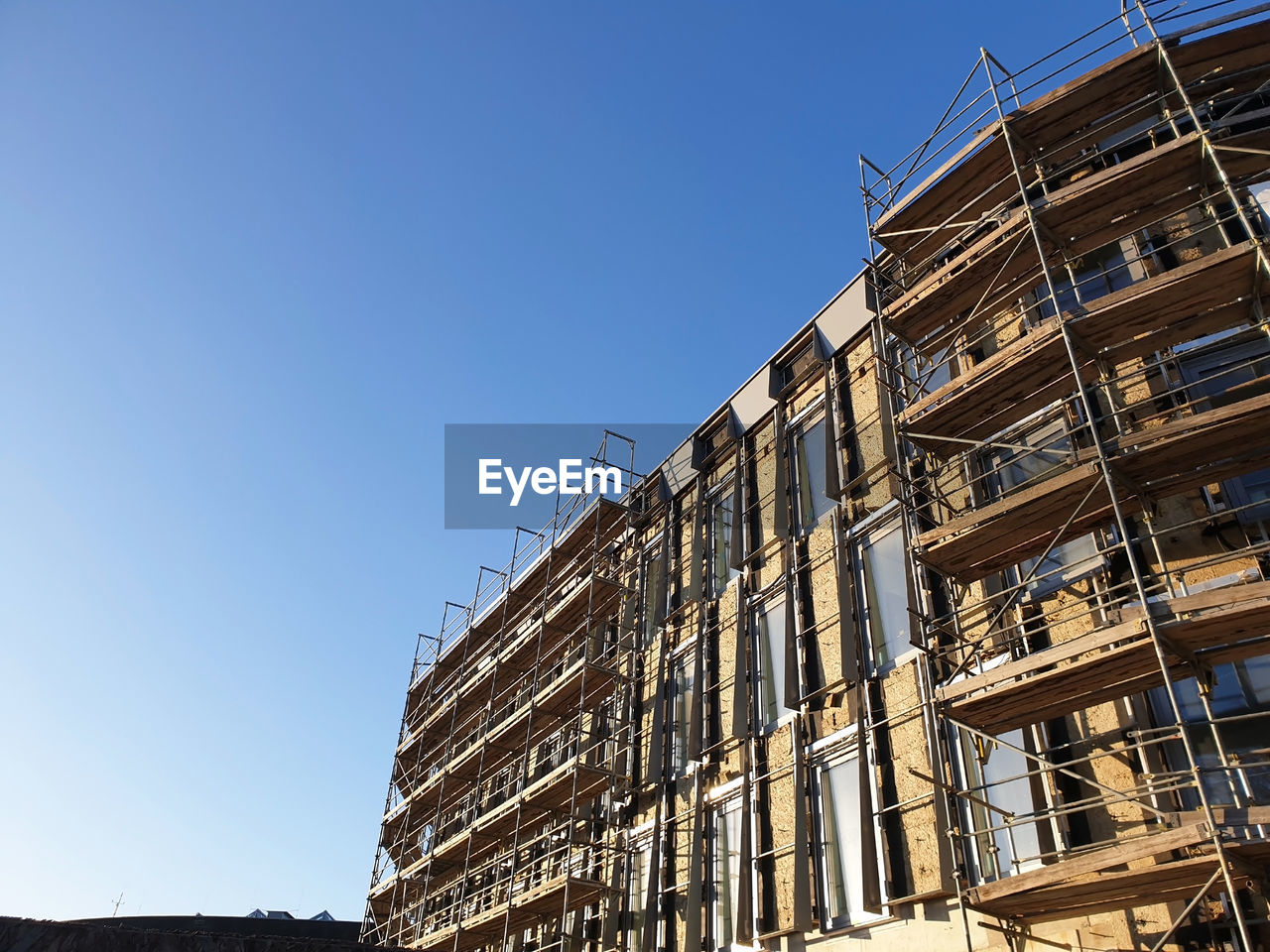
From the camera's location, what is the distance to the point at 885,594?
13.9 m

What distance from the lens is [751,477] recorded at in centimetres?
1858

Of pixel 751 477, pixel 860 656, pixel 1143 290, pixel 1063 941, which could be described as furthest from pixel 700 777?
pixel 1143 290

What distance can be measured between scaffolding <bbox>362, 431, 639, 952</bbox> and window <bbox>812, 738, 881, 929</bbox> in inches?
216

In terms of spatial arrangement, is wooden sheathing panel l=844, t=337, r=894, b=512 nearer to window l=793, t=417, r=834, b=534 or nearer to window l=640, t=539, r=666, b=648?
window l=793, t=417, r=834, b=534

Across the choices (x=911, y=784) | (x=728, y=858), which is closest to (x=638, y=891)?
(x=728, y=858)

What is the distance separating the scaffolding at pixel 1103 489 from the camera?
892 cm

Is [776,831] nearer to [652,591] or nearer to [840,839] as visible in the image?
[840,839]

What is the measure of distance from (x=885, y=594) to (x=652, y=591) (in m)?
7.71

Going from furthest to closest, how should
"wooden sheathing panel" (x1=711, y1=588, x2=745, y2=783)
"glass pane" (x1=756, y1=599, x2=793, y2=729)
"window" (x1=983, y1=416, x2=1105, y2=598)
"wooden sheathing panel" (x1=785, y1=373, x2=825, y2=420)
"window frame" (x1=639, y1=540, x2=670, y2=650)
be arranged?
"window frame" (x1=639, y1=540, x2=670, y2=650) → "wooden sheathing panel" (x1=785, y1=373, x2=825, y2=420) → "wooden sheathing panel" (x1=711, y1=588, x2=745, y2=783) → "glass pane" (x1=756, y1=599, x2=793, y2=729) → "window" (x1=983, y1=416, x2=1105, y2=598)

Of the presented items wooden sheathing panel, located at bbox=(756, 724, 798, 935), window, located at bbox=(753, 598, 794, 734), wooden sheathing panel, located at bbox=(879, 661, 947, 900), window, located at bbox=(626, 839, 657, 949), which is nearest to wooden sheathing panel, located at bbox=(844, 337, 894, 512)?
window, located at bbox=(753, 598, 794, 734)

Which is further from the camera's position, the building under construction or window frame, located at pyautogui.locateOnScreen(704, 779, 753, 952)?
window frame, located at pyautogui.locateOnScreen(704, 779, 753, 952)

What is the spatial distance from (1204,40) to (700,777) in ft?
42.7

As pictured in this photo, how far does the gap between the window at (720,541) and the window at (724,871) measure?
4.23 m

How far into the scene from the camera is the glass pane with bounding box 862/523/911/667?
13398mm
